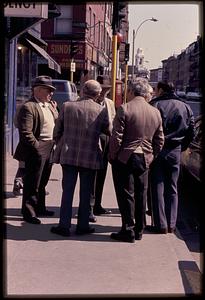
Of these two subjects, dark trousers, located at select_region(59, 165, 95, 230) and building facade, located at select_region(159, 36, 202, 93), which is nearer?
dark trousers, located at select_region(59, 165, 95, 230)

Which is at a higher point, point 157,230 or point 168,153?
point 168,153

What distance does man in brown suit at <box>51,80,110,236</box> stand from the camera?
6188mm

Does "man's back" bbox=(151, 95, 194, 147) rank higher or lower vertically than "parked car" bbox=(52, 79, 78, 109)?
lower

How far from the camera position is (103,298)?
461 centimetres

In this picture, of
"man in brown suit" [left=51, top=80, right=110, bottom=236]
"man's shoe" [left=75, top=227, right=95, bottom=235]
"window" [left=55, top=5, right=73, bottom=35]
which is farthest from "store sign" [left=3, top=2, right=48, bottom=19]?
"window" [left=55, top=5, right=73, bottom=35]

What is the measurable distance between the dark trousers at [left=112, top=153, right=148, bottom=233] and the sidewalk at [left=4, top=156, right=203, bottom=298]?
0.31 meters

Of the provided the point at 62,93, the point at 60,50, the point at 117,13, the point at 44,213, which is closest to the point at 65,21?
the point at 60,50

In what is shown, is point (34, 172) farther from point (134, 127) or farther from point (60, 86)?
point (60, 86)

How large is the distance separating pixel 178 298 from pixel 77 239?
191cm

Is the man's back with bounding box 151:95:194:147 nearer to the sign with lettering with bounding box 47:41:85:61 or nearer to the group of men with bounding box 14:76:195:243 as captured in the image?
the group of men with bounding box 14:76:195:243

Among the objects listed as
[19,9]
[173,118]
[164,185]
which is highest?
[19,9]

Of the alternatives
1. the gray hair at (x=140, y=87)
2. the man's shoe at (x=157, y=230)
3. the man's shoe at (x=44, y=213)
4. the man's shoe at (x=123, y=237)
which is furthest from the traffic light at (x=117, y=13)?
the man's shoe at (x=123, y=237)

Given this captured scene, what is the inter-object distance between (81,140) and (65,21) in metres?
28.0

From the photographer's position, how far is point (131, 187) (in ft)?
20.5
